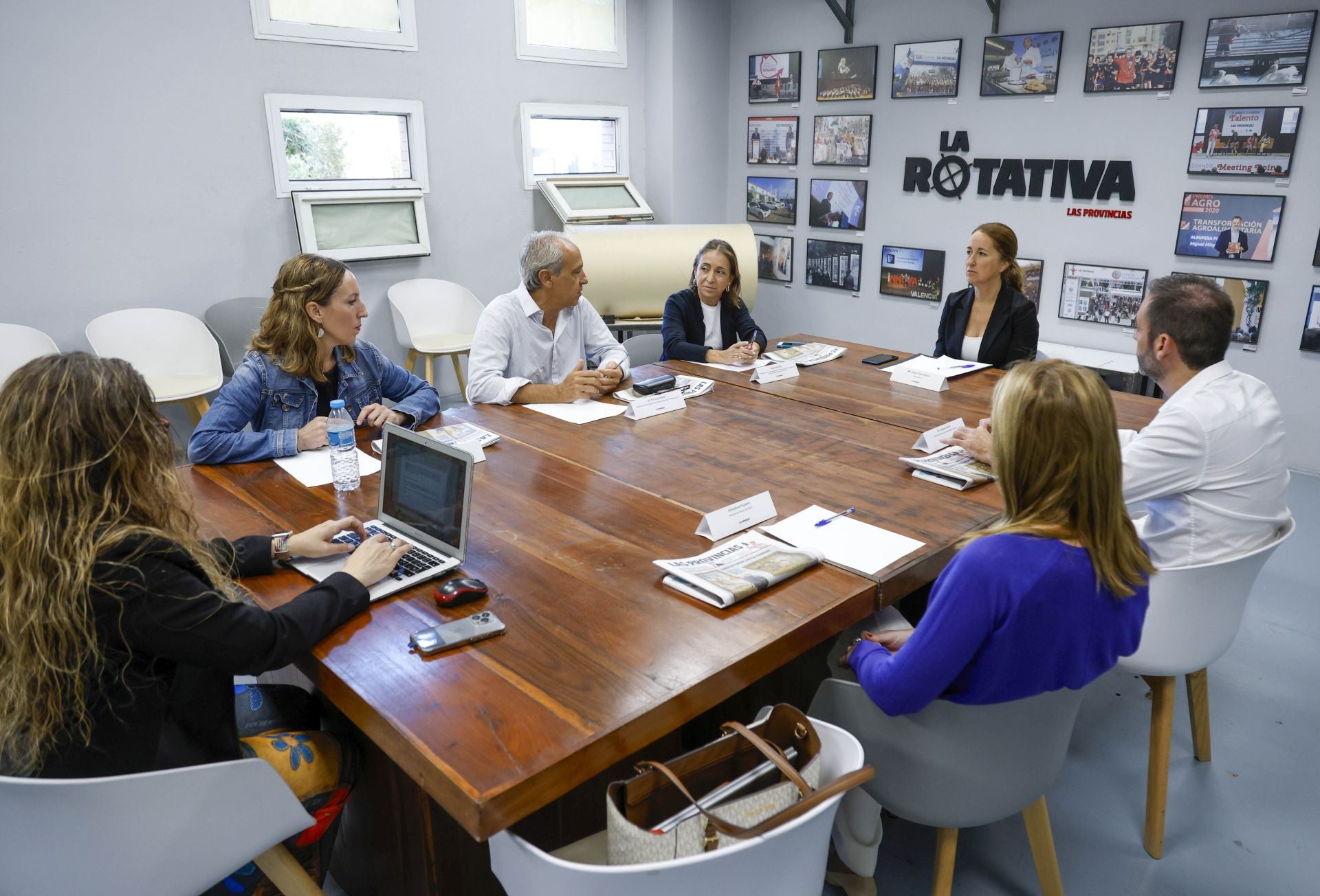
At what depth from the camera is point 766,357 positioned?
373 cm

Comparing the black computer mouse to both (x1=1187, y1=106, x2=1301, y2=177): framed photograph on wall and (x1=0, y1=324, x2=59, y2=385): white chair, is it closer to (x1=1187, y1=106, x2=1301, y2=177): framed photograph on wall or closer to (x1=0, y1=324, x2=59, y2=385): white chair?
(x1=0, y1=324, x2=59, y2=385): white chair

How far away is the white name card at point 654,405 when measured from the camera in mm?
2912

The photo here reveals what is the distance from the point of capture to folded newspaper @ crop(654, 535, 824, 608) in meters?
1.70

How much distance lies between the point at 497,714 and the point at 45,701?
0.64 m

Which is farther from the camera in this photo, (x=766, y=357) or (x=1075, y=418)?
(x=766, y=357)

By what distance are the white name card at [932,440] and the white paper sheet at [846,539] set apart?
59cm

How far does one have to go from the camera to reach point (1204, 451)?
2004mm

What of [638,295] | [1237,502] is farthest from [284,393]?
[638,295]

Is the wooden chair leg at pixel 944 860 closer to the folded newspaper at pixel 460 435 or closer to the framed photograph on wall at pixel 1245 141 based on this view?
the folded newspaper at pixel 460 435

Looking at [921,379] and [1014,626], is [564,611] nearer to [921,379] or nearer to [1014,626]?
[1014,626]

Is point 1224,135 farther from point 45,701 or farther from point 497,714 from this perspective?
point 45,701

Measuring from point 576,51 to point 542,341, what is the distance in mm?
3307

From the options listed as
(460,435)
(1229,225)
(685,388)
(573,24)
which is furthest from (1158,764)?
(573,24)

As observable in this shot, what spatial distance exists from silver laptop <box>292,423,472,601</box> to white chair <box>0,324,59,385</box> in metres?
3.00
